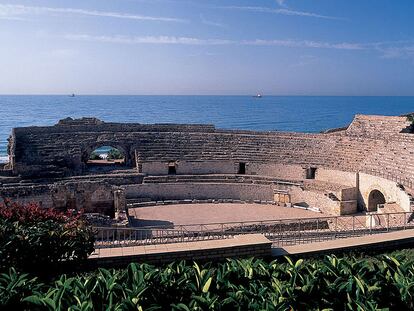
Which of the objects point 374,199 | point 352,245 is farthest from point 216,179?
point 352,245

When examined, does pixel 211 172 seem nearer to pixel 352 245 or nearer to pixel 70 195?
pixel 70 195

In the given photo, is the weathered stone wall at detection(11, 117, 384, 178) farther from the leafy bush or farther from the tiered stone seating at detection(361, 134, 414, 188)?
the leafy bush

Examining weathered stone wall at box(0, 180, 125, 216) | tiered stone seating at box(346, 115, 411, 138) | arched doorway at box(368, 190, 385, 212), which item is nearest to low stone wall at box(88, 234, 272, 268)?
weathered stone wall at box(0, 180, 125, 216)

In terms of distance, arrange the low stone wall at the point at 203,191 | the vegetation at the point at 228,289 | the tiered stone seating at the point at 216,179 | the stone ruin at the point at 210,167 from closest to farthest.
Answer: the vegetation at the point at 228,289, the stone ruin at the point at 210,167, the low stone wall at the point at 203,191, the tiered stone seating at the point at 216,179

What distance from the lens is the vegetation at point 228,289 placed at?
18.7ft

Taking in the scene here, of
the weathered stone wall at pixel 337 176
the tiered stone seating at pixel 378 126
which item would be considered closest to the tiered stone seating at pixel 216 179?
the weathered stone wall at pixel 337 176

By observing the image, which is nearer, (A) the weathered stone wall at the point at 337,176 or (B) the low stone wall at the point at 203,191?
(A) the weathered stone wall at the point at 337,176

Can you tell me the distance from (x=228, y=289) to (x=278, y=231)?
1372 centimetres

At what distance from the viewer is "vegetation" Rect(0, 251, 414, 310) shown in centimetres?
569

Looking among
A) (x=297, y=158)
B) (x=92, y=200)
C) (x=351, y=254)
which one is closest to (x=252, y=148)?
(x=297, y=158)

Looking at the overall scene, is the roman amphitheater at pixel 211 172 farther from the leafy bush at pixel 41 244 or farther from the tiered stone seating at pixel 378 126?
the leafy bush at pixel 41 244

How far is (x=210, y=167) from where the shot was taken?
29.6 m

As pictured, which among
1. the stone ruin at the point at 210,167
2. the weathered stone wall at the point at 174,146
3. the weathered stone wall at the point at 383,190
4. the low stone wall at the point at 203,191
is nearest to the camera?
the weathered stone wall at the point at 383,190

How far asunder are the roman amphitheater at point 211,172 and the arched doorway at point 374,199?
62 millimetres
